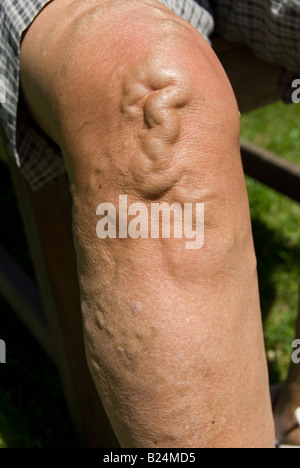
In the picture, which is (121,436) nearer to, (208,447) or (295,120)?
(208,447)

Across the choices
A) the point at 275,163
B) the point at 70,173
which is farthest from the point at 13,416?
the point at 275,163

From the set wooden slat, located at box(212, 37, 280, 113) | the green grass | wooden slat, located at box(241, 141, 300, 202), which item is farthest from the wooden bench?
the green grass

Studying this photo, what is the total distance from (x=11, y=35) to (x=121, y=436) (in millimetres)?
692

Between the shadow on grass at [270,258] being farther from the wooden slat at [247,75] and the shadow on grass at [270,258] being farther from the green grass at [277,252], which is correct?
the wooden slat at [247,75]

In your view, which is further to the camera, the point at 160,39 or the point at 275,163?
the point at 275,163

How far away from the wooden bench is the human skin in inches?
15.3

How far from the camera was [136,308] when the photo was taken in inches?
31.2

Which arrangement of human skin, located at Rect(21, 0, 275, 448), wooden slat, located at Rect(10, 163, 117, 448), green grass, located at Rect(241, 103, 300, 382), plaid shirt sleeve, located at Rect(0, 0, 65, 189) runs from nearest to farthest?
human skin, located at Rect(21, 0, 275, 448)
plaid shirt sleeve, located at Rect(0, 0, 65, 189)
wooden slat, located at Rect(10, 163, 117, 448)
green grass, located at Rect(241, 103, 300, 382)

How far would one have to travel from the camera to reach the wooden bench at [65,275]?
4.12 feet

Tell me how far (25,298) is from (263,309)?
2.92ft

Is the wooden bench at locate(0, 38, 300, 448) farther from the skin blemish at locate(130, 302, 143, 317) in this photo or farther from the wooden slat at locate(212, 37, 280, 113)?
the skin blemish at locate(130, 302, 143, 317)

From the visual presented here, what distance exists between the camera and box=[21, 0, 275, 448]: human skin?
0.79 meters

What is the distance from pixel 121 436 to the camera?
33.3 inches

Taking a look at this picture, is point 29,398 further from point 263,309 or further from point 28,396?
point 263,309
